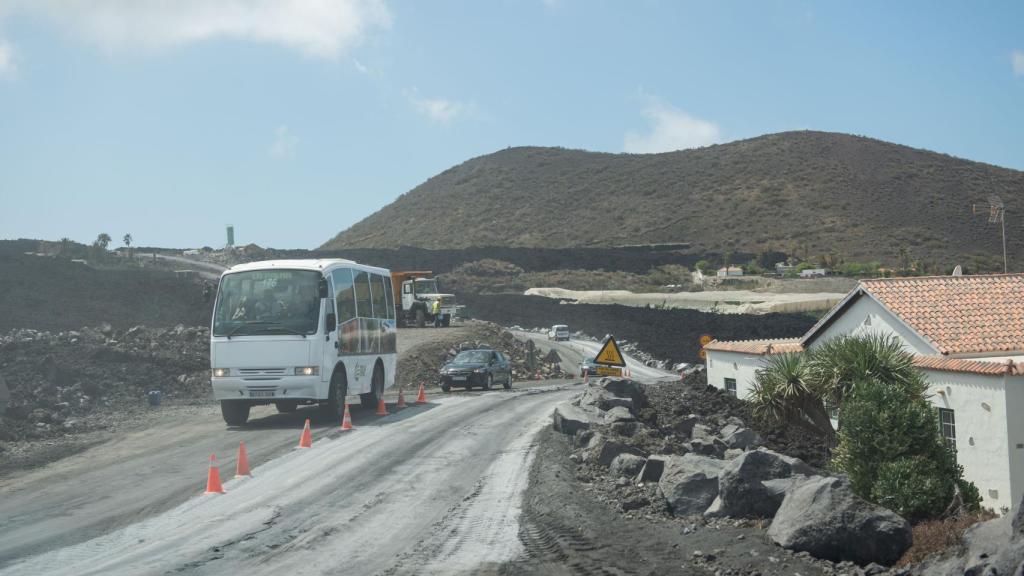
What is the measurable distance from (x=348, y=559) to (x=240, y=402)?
12539 mm

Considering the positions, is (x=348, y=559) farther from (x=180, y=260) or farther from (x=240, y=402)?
(x=180, y=260)

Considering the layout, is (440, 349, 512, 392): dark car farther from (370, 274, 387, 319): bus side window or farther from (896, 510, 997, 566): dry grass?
(896, 510, 997, 566): dry grass

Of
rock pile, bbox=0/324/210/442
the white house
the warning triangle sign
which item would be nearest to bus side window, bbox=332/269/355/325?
rock pile, bbox=0/324/210/442

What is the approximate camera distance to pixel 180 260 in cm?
9462

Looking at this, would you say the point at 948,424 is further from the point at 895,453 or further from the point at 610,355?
the point at 895,453

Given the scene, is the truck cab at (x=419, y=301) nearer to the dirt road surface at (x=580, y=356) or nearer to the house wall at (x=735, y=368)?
the dirt road surface at (x=580, y=356)

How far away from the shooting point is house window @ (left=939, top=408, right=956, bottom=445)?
21656mm

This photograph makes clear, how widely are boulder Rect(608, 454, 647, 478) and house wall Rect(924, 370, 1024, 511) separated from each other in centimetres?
974

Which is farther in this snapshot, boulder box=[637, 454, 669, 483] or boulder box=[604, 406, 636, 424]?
boulder box=[604, 406, 636, 424]

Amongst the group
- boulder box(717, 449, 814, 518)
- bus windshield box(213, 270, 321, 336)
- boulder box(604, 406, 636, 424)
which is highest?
bus windshield box(213, 270, 321, 336)

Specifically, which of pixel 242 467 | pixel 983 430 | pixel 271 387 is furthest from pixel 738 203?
pixel 242 467

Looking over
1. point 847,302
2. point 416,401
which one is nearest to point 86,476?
point 416,401

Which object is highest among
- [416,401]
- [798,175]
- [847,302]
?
[798,175]

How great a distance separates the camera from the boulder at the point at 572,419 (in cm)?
1928
